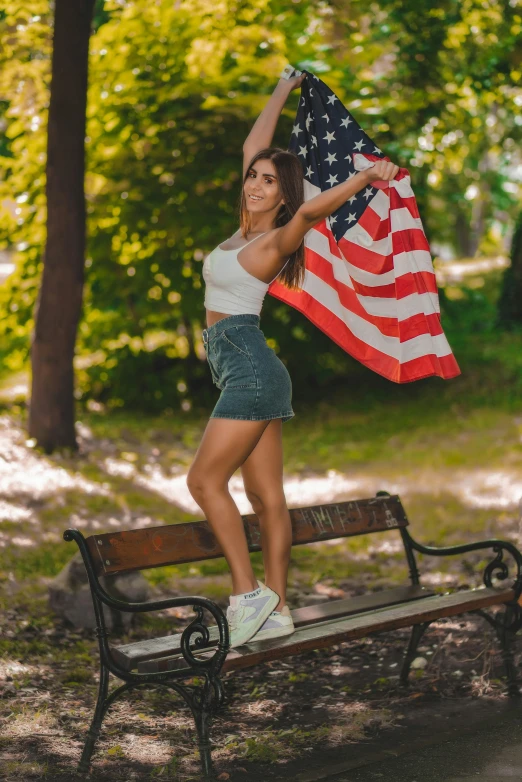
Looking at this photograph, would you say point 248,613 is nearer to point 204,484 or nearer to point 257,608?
point 257,608

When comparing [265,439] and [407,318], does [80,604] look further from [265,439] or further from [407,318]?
[407,318]

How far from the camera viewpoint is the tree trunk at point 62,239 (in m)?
10.0

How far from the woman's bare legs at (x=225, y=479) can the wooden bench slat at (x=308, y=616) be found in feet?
1.25

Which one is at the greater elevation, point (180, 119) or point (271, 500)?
point (180, 119)

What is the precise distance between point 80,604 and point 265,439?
2.48 metres

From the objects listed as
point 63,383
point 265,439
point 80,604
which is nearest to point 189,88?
point 63,383

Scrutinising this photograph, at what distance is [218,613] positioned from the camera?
12.5ft

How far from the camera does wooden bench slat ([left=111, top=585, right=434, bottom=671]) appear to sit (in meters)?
4.13

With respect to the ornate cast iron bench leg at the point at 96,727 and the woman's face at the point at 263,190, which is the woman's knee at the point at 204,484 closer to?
the ornate cast iron bench leg at the point at 96,727

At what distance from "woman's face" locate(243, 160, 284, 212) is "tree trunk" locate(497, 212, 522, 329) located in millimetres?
16299

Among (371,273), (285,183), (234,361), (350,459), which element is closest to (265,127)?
(285,183)

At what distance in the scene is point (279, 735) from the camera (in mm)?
4590

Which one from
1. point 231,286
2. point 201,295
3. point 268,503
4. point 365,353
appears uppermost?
point 231,286

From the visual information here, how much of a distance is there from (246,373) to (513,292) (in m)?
16.7
